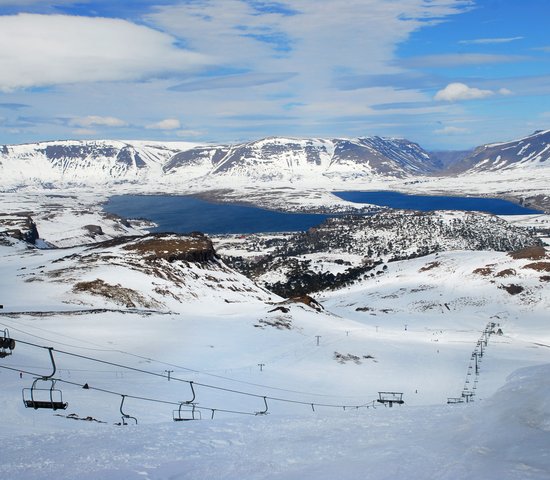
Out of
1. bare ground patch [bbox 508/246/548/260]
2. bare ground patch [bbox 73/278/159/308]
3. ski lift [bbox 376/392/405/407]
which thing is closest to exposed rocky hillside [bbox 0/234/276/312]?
bare ground patch [bbox 73/278/159/308]

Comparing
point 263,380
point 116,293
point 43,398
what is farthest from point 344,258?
point 43,398

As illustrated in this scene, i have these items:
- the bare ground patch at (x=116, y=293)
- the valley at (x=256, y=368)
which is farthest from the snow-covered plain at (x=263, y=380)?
the bare ground patch at (x=116, y=293)

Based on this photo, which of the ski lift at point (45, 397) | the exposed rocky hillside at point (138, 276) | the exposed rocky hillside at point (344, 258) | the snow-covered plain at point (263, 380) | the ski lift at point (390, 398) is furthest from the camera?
the exposed rocky hillside at point (344, 258)

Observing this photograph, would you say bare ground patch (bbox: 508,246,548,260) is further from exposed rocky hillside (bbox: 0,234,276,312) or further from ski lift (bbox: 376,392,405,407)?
ski lift (bbox: 376,392,405,407)

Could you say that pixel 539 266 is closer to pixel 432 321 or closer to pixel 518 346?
pixel 432 321

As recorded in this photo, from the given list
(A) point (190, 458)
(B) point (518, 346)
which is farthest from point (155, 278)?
(A) point (190, 458)

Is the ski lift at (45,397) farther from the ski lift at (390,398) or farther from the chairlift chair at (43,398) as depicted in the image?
the ski lift at (390,398)

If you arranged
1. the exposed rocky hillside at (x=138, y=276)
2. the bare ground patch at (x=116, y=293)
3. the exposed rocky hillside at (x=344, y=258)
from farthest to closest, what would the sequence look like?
the exposed rocky hillside at (x=344, y=258)
the exposed rocky hillside at (x=138, y=276)
the bare ground patch at (x=116, y=293)

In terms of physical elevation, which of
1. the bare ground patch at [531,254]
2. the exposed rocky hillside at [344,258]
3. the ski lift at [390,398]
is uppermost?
the bare ground patch at [531,254]
